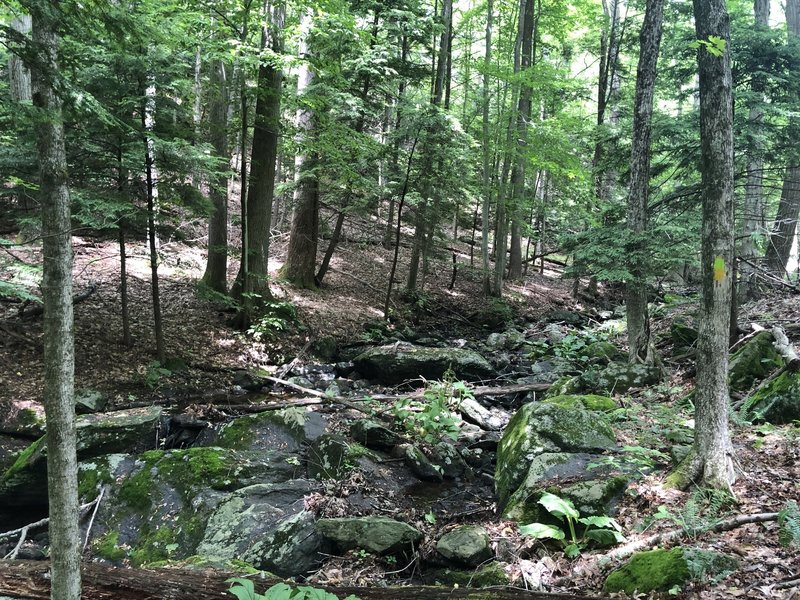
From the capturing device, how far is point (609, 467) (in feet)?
18.5

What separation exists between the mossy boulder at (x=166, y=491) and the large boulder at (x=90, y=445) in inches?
19.0

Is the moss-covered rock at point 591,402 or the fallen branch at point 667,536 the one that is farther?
the moss-covered rock at point 591,402

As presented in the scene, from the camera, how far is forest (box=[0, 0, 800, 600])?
151 inches

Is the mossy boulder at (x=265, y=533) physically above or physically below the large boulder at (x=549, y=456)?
below

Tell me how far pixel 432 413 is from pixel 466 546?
3.25m

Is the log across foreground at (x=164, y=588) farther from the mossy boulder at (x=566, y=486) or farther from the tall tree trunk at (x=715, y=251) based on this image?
the tall tree trunk at (x=715, y=251)

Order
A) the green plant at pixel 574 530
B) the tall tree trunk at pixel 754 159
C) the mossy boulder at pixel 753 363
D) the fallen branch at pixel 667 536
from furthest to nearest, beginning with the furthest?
the tall tree trunk at pixel 754 159 → the mossy boulder at pixel 753 363 → the green plant at pixel 574 530 → the fallen branch at pixel 667 536

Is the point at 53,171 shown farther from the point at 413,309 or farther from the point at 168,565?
the point at 413,309

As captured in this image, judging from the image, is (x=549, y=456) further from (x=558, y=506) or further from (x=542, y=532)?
(x=542, y=532)

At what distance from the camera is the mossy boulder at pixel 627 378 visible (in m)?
8.81

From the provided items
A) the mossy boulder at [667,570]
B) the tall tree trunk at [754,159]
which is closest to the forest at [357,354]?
the mossy boulder at [667,570]

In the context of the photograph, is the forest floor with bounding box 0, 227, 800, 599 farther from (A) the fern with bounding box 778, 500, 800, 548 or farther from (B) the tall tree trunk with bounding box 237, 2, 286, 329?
(B) the tall tree trunk with bounding box 237, 2, 286, 329

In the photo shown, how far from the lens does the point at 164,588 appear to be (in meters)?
3.81

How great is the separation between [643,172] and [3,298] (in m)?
12.0
